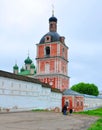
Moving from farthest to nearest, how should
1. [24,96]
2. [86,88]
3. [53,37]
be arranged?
[86,88], [53,37], [24,96]

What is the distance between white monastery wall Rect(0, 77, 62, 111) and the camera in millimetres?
32656

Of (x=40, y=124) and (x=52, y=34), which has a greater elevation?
(x=52, y=34)

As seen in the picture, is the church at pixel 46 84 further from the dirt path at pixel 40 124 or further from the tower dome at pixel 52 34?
the dirt path at pixel 40 124

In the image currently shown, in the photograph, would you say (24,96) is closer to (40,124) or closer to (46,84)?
(46,84)

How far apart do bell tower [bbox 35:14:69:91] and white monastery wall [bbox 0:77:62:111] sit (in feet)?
36.6

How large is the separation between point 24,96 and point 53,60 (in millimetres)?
24922

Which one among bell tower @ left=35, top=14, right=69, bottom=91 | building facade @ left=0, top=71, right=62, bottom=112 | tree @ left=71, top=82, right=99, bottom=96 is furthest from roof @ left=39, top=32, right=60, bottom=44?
tree @ left=71, top=82, right=99, bottom=96

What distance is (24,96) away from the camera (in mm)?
37844

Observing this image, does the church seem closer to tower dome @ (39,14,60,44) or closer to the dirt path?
tower dome @ (39,14,60,44)

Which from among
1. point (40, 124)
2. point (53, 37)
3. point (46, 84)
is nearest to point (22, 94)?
point (46, 84)

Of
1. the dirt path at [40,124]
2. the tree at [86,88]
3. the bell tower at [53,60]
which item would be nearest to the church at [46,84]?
the bell tower at [53,60]

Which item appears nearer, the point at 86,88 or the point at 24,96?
the point at 24,96

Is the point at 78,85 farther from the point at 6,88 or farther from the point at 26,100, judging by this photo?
the point at 6,88

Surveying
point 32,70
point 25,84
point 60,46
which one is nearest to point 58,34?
point 60,46
